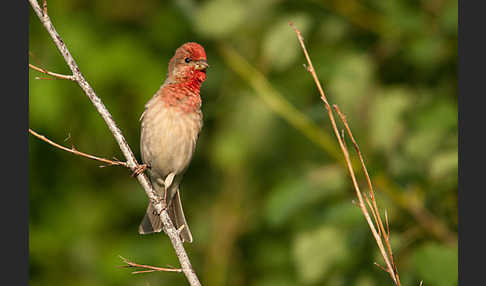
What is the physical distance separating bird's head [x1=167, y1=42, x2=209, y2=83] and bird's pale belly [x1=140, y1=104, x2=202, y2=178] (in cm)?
23

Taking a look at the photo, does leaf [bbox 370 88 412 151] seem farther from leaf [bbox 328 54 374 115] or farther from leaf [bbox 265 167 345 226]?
leaf [bbox 265 167 345 226]

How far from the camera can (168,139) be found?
11.7ft

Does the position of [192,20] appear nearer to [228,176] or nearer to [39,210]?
[228,176]

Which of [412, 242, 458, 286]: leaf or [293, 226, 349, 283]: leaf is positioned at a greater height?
[293, 226, 349, 283]: leaf

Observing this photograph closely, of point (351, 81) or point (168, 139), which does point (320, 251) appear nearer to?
point (351, 81)

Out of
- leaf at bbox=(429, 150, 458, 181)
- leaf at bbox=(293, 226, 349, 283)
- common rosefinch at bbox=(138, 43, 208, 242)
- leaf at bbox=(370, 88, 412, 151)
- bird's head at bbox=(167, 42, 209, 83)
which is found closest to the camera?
bird's head at bbox=(167, 42, 209, 83)

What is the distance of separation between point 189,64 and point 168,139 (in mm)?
490

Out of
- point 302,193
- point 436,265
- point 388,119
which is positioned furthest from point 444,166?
point 302,193

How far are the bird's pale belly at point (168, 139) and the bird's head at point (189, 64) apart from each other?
231mm

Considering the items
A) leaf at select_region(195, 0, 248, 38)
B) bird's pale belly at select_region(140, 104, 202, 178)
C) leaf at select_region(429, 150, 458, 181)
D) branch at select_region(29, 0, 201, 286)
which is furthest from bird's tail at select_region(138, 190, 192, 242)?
leaf at select_region(429, 150, 458, 181)

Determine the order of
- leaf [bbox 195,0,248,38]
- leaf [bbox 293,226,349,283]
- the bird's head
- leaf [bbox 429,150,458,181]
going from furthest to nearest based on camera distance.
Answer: leaf [bbox 195,0,248,38] → leaf [bbox 293,226,349,283] → leaf [bbox 429,150,458,181] → the bird's head

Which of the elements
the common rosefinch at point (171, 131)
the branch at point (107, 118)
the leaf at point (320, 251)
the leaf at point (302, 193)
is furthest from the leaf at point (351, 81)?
the branch at point (107, 118)

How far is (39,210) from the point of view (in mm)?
6773

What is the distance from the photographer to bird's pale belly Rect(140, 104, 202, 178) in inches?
139
